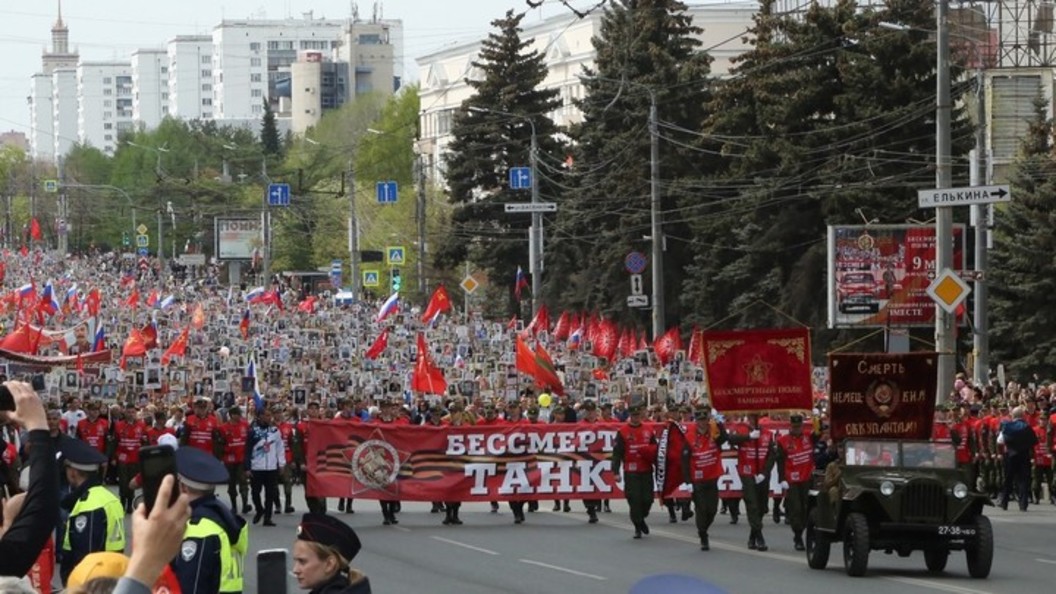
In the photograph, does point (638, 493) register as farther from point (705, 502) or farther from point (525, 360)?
point (525, 360)

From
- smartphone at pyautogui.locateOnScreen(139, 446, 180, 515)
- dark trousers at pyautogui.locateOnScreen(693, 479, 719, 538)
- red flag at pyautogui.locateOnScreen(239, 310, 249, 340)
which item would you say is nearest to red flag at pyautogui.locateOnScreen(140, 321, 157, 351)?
red flag at pyautogui.locateOnScreen(239, 310, 249, 340)

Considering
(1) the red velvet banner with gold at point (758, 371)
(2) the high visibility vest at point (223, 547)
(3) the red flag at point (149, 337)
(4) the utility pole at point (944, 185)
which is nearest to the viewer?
(2) the high visibility vest at point (223, 547)

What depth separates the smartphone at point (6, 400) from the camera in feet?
24.6

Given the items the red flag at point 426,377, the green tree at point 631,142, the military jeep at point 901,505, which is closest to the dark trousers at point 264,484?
the military jeep at point 901,505

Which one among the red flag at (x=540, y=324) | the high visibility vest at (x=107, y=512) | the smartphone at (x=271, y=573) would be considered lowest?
the red flag at (x=540, y=324)

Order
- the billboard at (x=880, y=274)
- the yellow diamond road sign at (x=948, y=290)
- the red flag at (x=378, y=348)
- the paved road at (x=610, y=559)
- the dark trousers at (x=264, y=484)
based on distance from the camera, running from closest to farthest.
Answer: the paved road at (x=610, y=559)
the dark trousers at (x=264, y=484)
the yellow diamond road sign at (x=948, y=290)
the billboard at (x=880, y=274)
the red flag at (x=378, y=348)

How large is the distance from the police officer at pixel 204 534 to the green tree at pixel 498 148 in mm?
75866

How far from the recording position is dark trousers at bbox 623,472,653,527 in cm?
2723

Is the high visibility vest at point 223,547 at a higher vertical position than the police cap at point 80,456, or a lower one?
lower

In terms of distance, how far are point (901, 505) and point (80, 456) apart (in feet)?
37.4

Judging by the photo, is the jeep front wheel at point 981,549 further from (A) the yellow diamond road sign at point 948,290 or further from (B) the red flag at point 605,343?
(B) the red flag at point 605,343

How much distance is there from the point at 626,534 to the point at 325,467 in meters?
4.49

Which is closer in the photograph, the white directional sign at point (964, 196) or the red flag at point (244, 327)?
the white directional sign at point (964, 196)

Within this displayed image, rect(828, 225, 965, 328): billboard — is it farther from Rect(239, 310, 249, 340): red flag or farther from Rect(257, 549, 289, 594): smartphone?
Rect(257, 549, 289, 594): smartphone
